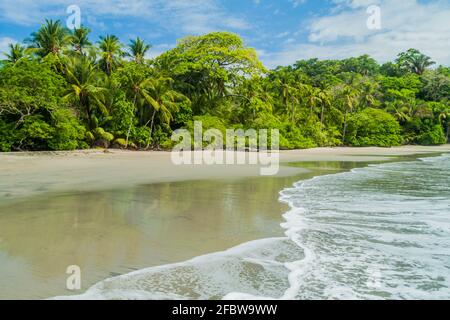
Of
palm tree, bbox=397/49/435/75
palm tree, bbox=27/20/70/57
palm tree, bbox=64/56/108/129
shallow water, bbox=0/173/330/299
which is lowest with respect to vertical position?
shallow water, bbox=0/173/330/299

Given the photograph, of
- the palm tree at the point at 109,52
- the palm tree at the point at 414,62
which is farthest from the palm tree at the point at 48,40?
the palm tree at the point at 414,62

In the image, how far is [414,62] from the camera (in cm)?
7275

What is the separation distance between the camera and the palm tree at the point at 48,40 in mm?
30219

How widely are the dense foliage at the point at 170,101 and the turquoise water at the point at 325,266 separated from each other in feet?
67.6

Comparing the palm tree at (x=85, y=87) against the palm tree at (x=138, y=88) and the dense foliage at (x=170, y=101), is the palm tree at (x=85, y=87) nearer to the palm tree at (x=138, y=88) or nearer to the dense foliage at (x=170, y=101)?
the dense foliage at (x=170, y=101)

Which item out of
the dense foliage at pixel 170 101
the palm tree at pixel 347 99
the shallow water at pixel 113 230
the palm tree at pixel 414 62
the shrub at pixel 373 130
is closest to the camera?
the shallow water at pixel 113 230

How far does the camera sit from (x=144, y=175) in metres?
14.2

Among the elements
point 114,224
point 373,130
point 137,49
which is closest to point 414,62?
point 373,130

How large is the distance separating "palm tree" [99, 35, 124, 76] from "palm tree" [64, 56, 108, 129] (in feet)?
Result: 29.7

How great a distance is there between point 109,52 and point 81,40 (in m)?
2.73

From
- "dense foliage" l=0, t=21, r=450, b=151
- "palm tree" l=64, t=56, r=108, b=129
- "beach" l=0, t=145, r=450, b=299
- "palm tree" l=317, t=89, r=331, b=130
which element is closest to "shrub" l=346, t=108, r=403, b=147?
"dense foliage" l=0, t=21, r=450, b=151

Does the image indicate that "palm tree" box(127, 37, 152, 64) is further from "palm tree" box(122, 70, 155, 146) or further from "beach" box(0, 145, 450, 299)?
"beach" box(0, 145, 450, 299)

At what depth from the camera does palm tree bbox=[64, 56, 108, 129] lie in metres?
26.1

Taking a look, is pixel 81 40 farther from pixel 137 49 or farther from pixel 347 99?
pixel 347 99
